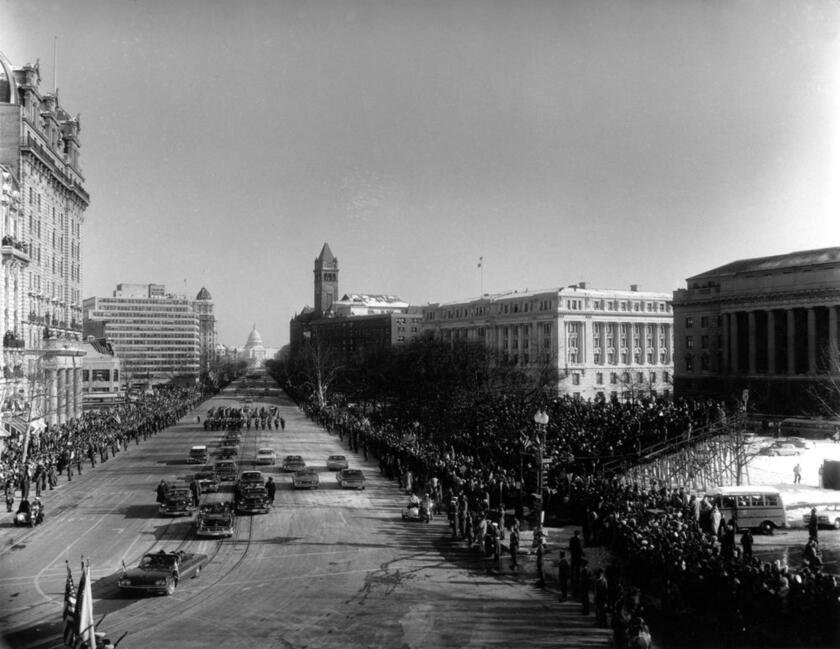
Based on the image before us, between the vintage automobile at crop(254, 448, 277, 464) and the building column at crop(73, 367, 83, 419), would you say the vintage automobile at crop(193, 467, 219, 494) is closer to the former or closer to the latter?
the vintage automobile at crop(254, 448, 277, 464)

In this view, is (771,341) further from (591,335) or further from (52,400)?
(52,400)

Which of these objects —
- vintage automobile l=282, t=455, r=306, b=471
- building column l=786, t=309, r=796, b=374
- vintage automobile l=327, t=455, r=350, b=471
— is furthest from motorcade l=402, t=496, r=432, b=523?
building column l=786, t=309, r=796, b=374

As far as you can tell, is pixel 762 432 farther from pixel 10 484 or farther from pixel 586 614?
pixel 10 484

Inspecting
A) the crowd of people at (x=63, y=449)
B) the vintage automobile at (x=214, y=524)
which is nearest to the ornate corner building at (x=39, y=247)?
the crowd of people at (x=63, y=449)

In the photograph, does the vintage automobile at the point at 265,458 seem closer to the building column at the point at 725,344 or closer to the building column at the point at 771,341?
the building column at the point at 771,341

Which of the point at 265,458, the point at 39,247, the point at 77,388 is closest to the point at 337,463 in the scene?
the point at 265,458

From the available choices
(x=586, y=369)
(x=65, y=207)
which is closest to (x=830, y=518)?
(x=65, y=207)
